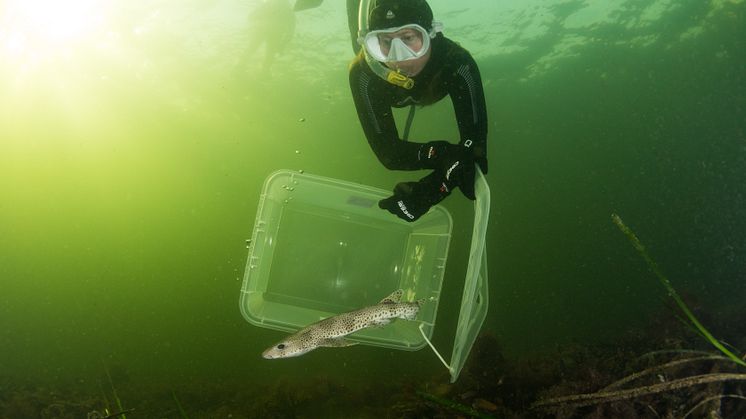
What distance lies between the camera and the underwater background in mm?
10219

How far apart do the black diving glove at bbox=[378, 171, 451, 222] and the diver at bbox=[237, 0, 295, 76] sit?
1129 centimetres

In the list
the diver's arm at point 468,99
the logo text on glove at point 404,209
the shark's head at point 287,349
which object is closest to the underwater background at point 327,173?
the shark's head at point 287,349

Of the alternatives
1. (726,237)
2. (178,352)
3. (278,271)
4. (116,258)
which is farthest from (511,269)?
(116,258)

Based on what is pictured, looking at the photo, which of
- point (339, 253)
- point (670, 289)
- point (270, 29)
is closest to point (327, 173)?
point (270, 29)

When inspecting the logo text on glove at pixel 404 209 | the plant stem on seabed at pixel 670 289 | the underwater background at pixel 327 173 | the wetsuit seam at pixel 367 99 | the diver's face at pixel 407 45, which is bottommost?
the underwater background at pixel 327 173

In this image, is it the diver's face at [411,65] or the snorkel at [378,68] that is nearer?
the snorkel at [378,68]

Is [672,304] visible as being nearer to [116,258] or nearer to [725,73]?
[725,73]

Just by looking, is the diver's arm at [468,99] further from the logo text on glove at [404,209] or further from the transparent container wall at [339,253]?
the transparent container wall at [339,253]

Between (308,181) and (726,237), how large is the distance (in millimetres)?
20270

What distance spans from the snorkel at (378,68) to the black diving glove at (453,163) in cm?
81

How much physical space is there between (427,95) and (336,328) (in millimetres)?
3154

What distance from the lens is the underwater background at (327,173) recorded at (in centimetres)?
1022

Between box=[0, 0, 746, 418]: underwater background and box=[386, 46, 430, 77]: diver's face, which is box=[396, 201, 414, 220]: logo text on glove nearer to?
box=[386, 46, 430, 77]: diver's face

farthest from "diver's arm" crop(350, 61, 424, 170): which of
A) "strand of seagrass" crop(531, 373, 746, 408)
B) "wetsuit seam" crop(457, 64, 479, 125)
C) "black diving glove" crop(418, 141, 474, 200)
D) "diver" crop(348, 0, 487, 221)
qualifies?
"strand of seagrass" crop(531, 373, 746, 408)
